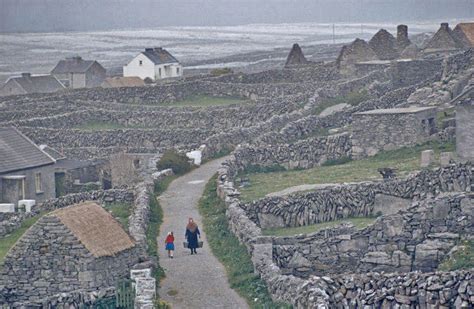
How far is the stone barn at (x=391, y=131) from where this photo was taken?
38656 millimetres

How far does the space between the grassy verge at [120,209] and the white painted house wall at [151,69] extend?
57.2 m

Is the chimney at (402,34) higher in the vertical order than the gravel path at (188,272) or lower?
higher

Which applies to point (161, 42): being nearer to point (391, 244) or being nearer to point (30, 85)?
point (30, 85)

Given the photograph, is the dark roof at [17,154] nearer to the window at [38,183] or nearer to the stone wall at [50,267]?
the window at [38,183]

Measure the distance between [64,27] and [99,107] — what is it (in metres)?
76.1

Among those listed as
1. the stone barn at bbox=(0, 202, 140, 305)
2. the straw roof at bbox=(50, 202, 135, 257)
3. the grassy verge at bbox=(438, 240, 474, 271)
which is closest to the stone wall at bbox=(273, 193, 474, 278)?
the grassy verge at bbox=(438, 240, 474, 271)

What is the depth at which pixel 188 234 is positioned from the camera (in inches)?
1040

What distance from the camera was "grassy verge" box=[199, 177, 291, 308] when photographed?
22.6 meters

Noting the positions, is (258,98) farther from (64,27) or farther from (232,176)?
(64,27)

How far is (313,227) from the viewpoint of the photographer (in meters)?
28.9

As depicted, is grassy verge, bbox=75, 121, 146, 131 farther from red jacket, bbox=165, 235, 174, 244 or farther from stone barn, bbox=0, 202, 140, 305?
stone barn, bbox=0, 202, 140, 305

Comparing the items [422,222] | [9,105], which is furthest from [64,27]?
[422,222]

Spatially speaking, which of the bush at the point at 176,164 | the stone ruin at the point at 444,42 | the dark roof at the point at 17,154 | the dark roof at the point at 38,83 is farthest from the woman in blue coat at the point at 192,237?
the dark roof at the point at 38,83

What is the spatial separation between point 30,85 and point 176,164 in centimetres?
4875
